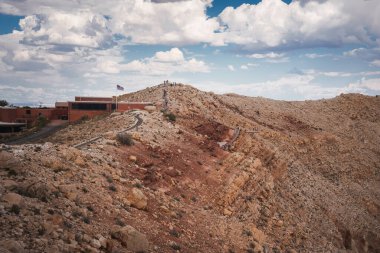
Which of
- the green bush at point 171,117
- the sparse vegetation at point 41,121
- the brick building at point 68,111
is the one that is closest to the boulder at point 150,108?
the brick building at point 68,111

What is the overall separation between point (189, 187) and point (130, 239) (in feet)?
39.5

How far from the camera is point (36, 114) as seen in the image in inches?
2121

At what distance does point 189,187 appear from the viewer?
2639cm

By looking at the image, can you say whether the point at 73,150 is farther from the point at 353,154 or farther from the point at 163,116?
the point at 353,154

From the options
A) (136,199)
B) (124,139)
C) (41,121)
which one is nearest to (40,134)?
(41,121)

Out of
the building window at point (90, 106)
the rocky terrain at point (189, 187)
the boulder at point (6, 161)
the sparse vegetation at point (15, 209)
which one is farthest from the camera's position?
the building window at point (90, 106)

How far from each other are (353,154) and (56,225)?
171 feet

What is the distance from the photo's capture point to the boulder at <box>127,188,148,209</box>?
1941 centimetres

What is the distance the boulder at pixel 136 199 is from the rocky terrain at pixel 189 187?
0.06 m

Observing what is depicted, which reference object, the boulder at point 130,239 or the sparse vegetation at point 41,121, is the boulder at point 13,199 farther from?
the sparse vegetation at point 41,121

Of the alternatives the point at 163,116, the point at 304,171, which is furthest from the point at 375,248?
the point at 163,116

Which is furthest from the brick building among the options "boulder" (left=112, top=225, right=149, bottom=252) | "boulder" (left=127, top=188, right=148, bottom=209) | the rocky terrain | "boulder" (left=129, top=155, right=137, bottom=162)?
"boulder" (left=112, top=225, right=149, bottom=252)

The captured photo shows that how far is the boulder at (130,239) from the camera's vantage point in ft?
47.3

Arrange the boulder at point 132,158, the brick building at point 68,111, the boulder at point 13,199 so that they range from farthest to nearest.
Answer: the brick building at point 68,111 < the boulder at point 132,158 < the boulder at point 13,199
